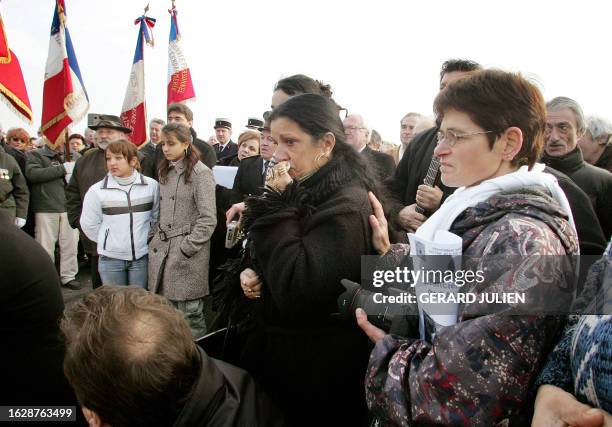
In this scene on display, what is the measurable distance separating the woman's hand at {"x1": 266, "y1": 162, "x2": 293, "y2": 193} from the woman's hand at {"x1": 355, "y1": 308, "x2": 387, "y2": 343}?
714mm

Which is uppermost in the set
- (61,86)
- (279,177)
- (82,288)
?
(61,86)

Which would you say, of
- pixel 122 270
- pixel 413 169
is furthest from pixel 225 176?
pixel 413 169

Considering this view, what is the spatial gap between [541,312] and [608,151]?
146 inches

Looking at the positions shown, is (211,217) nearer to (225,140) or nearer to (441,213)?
(441,213)

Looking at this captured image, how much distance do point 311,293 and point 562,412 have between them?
92 cm

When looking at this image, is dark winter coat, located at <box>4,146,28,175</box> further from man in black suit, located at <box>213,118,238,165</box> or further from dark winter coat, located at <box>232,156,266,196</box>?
dark winter coat, located at <box>232,156,266,196</box>

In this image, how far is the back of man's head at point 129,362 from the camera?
1.16m

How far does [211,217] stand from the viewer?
146 inches

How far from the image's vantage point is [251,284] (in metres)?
1.84

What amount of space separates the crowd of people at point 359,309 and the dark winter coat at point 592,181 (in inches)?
0.6

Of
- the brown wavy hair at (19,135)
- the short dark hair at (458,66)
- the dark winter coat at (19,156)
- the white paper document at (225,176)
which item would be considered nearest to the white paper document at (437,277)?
the short dark hair at (458,66)

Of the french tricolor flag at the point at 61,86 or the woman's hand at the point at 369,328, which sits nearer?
the woman's hand at the point at 369,328

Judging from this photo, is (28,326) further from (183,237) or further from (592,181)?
(592,181)

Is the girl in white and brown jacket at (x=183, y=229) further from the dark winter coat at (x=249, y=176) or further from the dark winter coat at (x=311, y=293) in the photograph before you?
the dark winter coat at (x=311, y=293)
